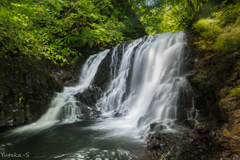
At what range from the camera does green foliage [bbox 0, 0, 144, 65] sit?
4449mm

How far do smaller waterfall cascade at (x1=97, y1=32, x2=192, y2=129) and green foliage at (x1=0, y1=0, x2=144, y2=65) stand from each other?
2374 mm

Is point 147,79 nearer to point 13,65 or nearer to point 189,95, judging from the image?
point 189,95

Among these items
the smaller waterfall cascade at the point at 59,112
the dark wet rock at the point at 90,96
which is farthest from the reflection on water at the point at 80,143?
the dark wet rock at the point at 90,96

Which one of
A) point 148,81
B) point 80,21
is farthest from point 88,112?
point 80,21

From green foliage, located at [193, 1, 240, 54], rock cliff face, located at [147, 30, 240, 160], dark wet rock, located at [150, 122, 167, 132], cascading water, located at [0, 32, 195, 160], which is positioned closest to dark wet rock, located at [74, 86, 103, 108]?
cascading water, located at [0, 32, 195, 160]

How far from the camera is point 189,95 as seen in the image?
15.0 ft

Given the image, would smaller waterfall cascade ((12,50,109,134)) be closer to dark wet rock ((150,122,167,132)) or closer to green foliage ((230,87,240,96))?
dark wet rock ((150,122,167,132))

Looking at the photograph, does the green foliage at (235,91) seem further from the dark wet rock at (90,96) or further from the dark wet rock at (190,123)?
the dark wet rock at (90,96)

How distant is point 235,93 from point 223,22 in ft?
12.9

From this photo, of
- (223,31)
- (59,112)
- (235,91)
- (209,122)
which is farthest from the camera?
(59,112)

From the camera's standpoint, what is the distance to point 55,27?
6855mm

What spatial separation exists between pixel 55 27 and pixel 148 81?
18.1 ft

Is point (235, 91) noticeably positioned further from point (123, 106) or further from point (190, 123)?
point (123, 106)

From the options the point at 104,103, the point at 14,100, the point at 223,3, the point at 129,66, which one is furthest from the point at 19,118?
the point at 223,3
